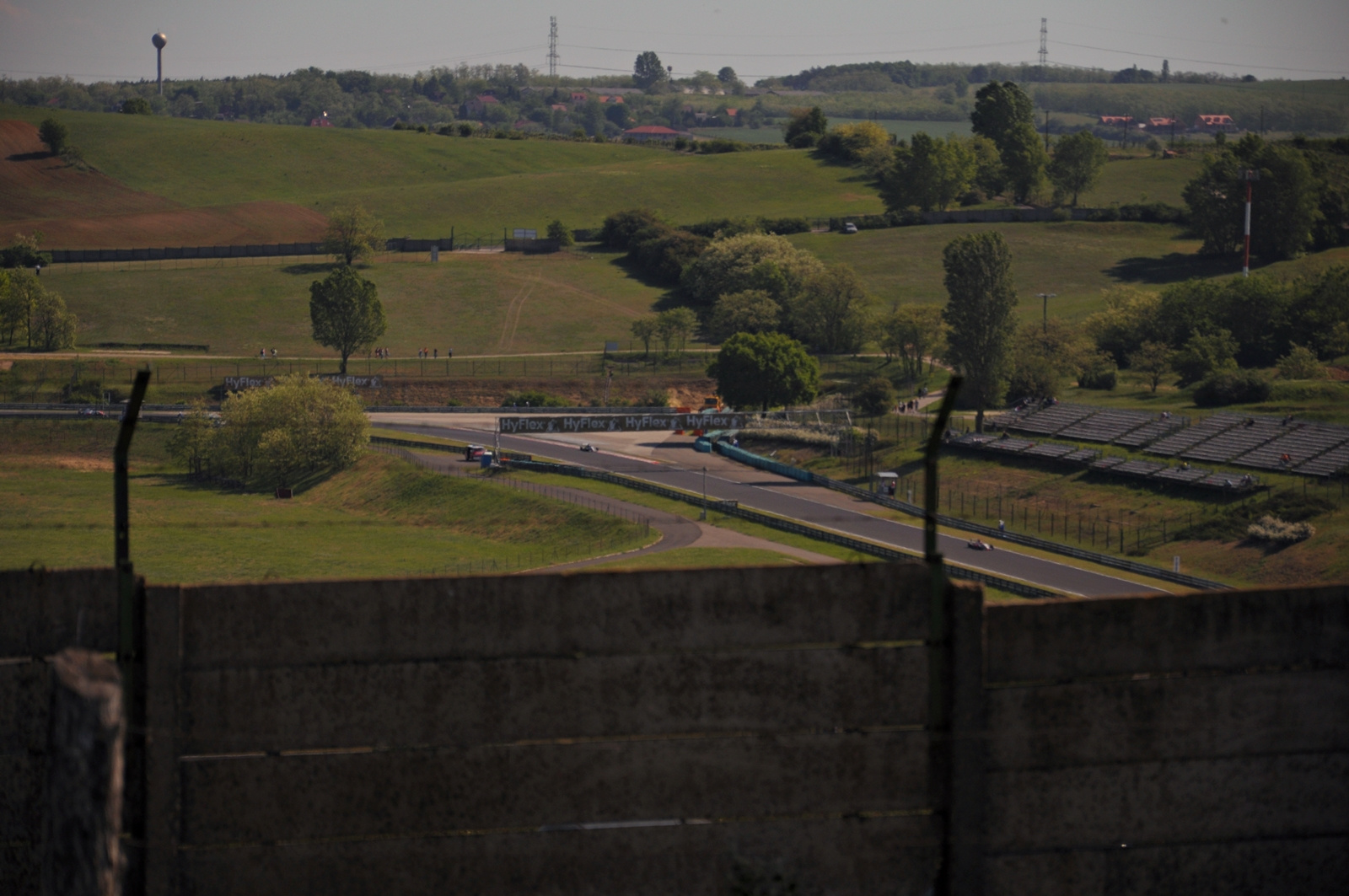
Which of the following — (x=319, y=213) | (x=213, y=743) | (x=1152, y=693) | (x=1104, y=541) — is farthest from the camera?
(x=319, y=213)

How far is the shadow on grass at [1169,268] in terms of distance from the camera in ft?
473

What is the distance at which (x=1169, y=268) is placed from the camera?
5832 inches

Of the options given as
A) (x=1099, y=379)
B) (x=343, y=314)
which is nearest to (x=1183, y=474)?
(x=1099, y=379)

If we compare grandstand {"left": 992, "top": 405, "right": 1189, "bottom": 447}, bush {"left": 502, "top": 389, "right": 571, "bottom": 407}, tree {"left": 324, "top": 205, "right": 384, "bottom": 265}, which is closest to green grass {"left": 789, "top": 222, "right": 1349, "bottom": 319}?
grandstand {"left": 992, "top": 405, "right": 1189, "bottom": 447}

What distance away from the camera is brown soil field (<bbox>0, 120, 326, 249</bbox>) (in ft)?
513

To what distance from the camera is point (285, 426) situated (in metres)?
88.4

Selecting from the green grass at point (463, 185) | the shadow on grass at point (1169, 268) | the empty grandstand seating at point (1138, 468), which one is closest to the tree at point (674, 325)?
the green grass at point (463, 185)

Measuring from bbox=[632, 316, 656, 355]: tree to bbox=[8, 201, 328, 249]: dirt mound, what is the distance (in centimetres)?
5493

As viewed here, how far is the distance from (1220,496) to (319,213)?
132 metres

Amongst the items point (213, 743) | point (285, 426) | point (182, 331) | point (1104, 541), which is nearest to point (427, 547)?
point (285, 426)

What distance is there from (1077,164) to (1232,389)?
297 ft

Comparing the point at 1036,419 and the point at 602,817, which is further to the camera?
the point at 1036,419

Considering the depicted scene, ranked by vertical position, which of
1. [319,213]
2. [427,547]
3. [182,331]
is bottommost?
[427,547]

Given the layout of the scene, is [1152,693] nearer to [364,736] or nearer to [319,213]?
[364,736]
